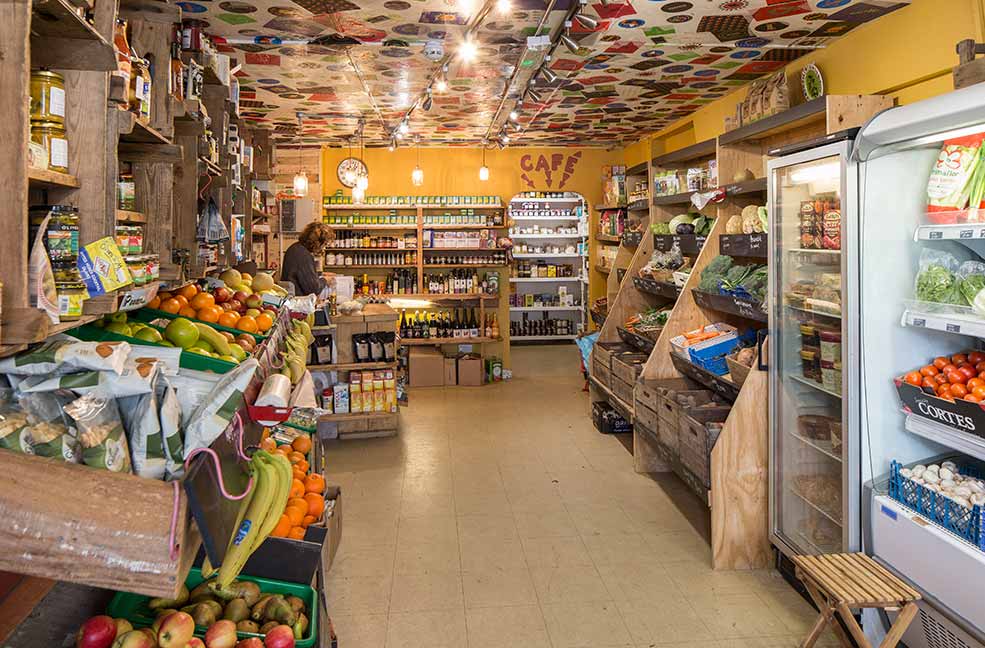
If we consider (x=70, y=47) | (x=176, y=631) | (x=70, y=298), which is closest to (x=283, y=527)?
(x=176, y=631)

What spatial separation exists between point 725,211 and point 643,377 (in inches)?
52.3

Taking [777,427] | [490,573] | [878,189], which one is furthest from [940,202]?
[490,573]

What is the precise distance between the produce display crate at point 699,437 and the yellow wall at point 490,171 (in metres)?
7.29

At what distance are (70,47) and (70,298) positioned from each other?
541 mm

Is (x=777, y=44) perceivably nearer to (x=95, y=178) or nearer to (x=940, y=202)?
(x=940, y=202)

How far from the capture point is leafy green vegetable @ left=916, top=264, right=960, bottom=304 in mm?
2865

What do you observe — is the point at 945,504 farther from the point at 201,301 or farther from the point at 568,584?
the point at 201,301

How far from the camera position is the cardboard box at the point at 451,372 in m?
9.59

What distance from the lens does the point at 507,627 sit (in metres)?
3.45

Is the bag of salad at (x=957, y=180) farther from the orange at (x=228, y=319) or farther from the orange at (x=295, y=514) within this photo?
the orange at (x=295, y=514)

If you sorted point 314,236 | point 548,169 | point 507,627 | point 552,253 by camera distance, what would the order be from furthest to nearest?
1. point 552,253
2. point 548,169
3. point 314,236
4. point 507,627

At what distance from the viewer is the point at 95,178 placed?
166 centimetres

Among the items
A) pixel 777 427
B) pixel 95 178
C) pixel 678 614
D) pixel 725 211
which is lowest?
pixel 678 614

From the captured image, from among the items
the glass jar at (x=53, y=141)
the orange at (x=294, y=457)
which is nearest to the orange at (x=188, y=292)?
the orange at (x=294, y=457)
